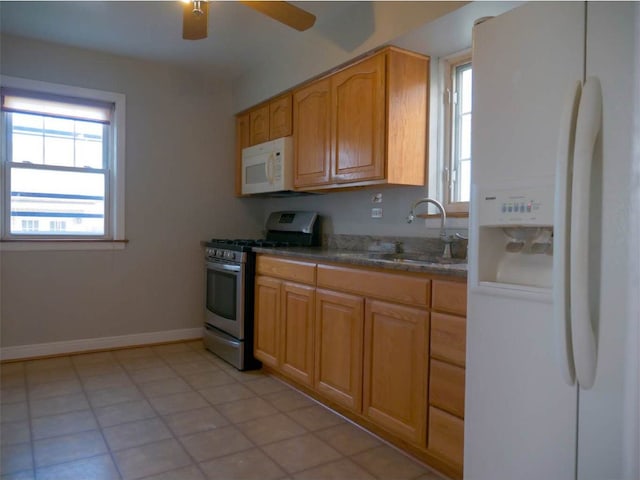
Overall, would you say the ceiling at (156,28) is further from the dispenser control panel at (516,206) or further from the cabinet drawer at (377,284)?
the dispenser control panel at (516,206)

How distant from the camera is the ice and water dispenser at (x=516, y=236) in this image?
1.30 m

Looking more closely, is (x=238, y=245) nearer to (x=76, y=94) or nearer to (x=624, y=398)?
(x=76, y=94)

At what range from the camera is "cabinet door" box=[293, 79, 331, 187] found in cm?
305

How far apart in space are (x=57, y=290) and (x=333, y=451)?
8.80ft

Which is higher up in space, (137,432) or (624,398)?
(624,398)

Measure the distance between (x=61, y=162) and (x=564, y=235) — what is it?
12.2ft

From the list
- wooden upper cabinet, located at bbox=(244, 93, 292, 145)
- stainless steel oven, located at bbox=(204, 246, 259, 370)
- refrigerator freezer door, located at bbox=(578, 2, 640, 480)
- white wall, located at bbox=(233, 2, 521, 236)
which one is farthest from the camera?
wooden upper cabinet, located at bbox=(244, 93, 292, 145)

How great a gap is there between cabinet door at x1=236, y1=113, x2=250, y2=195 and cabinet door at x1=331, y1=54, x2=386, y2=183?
1.44 m

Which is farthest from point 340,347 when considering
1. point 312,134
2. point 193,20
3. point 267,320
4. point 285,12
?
point 193,20

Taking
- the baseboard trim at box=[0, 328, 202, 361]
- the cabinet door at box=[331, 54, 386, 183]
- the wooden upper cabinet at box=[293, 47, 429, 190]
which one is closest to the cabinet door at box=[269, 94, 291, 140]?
the wooden upper cabinet at box=[293, 47, 429, 190]

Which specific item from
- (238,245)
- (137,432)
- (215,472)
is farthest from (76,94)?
(215,472)

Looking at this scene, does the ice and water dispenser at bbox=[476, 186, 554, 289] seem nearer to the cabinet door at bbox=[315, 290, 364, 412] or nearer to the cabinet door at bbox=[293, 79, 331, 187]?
the cabinet door at bbox=[315, 290, 364, 412]

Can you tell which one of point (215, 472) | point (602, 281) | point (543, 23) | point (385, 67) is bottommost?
point (215, 472)

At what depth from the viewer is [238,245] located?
3414 millimetres
